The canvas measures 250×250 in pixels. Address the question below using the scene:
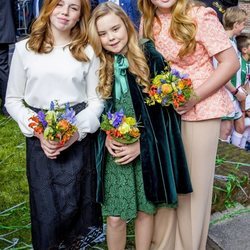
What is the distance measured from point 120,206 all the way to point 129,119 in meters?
0.55

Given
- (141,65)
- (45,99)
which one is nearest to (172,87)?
(141,65)

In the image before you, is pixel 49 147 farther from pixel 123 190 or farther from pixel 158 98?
pixel 158 98

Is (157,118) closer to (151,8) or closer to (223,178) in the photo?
(151,8)

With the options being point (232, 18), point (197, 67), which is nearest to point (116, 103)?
point (197, 67)

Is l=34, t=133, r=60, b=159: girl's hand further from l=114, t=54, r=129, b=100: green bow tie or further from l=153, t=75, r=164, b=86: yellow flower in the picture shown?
l=153, t=75, r=164, b=86: yellow flower

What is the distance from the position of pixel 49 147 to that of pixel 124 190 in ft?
1.64

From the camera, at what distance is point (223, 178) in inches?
155

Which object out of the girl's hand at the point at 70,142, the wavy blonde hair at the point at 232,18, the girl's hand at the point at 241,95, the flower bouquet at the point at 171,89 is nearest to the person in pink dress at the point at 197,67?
the flower bouquet at the point at 171,89

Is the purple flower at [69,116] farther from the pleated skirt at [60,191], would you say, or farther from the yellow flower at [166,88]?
the yellow flower at [166,88]

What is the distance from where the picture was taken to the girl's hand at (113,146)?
2.62 metres

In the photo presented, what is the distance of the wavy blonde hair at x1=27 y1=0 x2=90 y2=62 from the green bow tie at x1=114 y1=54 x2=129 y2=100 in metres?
0.18

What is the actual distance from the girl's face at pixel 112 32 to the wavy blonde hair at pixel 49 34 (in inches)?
3.9

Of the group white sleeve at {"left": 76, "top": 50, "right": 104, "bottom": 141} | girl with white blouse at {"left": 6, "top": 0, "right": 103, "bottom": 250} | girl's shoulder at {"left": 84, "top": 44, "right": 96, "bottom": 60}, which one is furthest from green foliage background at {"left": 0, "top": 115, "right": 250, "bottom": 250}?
girl's shoulder at {"left": 84, "top": 44, "right": 96, "bottom": 60}

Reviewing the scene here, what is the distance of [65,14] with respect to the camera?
2.57 m
